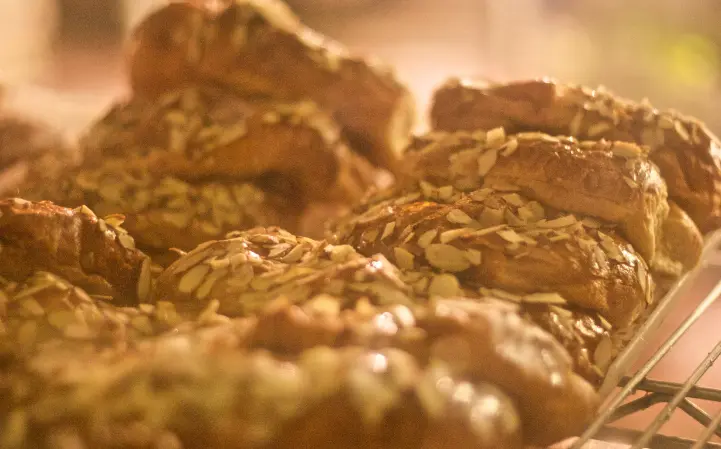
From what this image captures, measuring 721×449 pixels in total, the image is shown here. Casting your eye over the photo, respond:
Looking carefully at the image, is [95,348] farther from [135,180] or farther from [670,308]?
[670,308]

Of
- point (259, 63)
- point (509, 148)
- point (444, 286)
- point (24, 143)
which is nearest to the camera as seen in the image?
point (444, 286)

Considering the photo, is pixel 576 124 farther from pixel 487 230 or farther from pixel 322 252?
pixel 322 252

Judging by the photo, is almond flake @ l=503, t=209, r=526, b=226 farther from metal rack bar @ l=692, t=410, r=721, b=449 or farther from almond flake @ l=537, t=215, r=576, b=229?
metal rack bar @ l=692, t=410, r=721, b=449

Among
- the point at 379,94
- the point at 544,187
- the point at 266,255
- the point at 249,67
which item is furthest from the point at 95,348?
the point at 379,94

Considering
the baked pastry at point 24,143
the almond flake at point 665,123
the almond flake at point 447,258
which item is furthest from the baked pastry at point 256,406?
the baked pastry at point 24,143

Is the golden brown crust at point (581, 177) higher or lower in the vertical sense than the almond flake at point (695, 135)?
lower

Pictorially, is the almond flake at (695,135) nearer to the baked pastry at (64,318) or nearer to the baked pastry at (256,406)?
the baked pastry at (256,406)

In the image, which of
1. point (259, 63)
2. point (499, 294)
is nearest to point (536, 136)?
point (499, 294)
